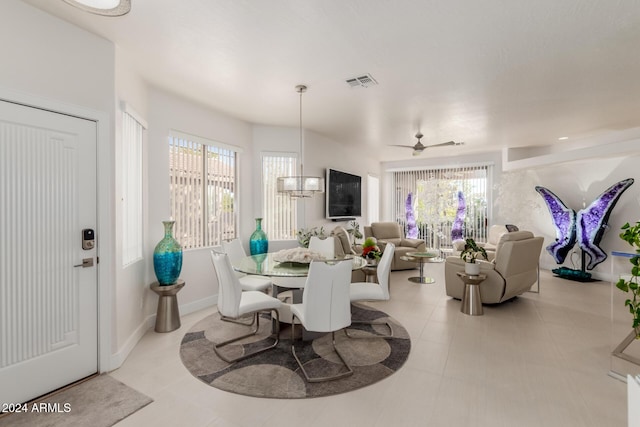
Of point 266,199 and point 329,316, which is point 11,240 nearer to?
point 329,316

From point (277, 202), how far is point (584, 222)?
223 inches

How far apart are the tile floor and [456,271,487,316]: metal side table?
0.92 ft

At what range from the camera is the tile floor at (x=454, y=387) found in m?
1.92

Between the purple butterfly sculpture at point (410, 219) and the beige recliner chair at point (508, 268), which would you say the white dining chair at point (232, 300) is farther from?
the purple butterfly sculpture at point (410, 219)

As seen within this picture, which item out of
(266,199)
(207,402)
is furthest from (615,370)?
(266,199)

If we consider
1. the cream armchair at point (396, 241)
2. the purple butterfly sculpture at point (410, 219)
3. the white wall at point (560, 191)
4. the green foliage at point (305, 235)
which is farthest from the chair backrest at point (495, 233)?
the green foliage at point (305, 235)

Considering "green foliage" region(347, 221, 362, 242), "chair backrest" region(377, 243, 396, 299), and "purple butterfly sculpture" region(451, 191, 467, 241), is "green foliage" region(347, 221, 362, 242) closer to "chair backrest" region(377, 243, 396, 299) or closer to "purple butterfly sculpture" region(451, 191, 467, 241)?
"purple butterfly sculpture" region(451, 191, 467, 241)

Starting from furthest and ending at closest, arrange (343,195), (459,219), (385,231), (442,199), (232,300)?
(442,199), (459,219), (385,231), (343,195), (232,300)

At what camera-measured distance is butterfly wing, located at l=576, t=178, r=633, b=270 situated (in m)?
5.08

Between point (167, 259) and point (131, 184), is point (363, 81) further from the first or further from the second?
point (167, 259)

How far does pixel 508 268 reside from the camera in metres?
3.91

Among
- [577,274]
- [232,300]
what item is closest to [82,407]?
[232,300]

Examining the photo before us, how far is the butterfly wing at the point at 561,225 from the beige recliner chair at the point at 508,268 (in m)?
2.12

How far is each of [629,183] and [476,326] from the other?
416cm
